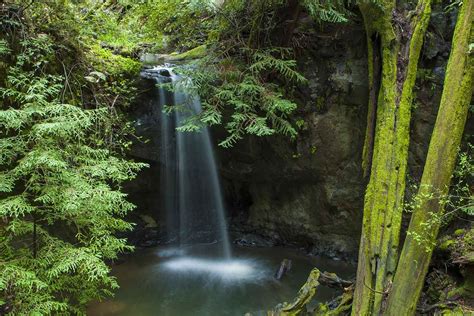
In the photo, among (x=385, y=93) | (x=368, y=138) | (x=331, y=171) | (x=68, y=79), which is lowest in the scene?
(x=331, y=171)

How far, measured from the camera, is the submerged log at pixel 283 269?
6.45m

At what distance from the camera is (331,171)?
6.54 meters

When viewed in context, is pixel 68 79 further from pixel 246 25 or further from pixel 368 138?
pixel 368 138

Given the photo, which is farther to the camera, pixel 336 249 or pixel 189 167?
pixel 189 167

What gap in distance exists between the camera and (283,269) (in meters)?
6.55

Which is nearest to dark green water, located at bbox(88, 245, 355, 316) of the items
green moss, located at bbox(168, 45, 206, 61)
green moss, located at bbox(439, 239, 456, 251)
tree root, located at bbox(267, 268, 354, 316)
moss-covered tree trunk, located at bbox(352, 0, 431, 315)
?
tree root, located at bbox(267, 268, 354, 316)

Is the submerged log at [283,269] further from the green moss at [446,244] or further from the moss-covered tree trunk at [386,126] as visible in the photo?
the green moss at [446,244]

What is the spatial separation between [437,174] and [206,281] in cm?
432

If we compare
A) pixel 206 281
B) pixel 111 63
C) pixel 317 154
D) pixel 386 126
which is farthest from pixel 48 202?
pixel 317 154

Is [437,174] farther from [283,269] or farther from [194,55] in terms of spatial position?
[194,55]

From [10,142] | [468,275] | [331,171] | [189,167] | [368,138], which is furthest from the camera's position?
[189,167]

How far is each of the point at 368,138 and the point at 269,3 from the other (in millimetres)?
2717

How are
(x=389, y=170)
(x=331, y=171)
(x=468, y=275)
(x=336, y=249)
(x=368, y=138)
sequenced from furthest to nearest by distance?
(x=336, y=249) < (x=331, y=171) < (x=368, y=138) < (x=389, y=170) < (x=468, y=275)

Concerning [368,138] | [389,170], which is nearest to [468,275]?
[389,170]
